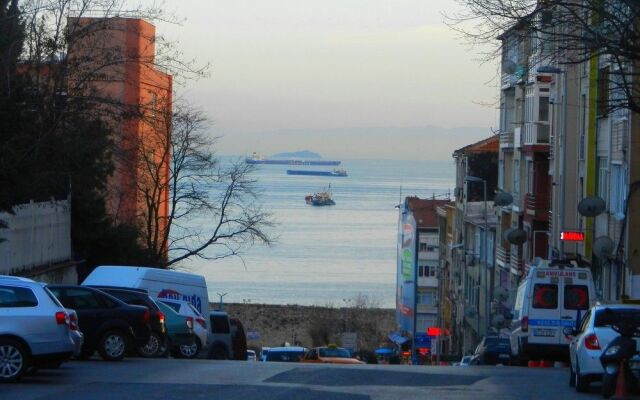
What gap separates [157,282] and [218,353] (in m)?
5.59

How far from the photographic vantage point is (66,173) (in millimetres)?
32594

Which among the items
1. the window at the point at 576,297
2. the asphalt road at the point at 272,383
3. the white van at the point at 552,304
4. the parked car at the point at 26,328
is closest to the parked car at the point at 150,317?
the asphalt road at the point at 272,383

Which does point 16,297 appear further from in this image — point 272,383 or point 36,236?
point 36,236

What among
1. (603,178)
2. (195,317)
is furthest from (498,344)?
(195,317)

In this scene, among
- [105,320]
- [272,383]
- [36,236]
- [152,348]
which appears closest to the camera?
[272,383]

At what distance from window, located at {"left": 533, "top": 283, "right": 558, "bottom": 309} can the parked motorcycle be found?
9.49 meters

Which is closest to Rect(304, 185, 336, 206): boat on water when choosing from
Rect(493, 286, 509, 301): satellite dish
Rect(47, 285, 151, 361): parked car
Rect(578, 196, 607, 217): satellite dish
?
Rect(493, 286, 509, 301): satellite dish

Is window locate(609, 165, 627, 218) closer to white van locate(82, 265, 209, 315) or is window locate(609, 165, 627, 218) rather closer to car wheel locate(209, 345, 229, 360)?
car wheel locate(209, 345, 229, 360)

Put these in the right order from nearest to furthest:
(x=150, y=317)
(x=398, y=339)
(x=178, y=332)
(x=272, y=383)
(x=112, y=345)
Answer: (x=272, y=383), (x=112, y=345), (x=150, y=317), (x=178, y=332), (x=398, y=339)

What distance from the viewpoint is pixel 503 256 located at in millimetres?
57469

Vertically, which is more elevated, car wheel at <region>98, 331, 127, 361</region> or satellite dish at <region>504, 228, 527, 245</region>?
satellite dish at <region>504, 228, 527, 245</region>

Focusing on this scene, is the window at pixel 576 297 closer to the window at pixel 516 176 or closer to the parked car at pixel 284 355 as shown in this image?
the parked car at pixel 284 355

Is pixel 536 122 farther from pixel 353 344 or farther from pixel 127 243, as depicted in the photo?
pixel 353 344

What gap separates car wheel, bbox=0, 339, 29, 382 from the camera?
17828mm
